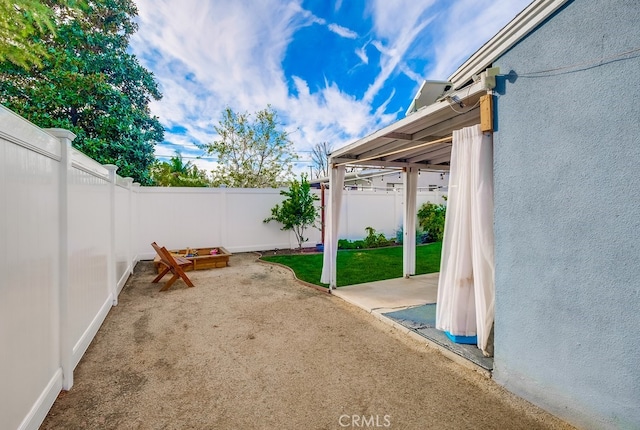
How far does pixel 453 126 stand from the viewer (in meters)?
4.05

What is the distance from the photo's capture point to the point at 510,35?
265 cm

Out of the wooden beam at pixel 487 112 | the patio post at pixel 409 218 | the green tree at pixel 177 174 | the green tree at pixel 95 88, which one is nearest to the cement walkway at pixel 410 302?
the patio post at pixel 409 218

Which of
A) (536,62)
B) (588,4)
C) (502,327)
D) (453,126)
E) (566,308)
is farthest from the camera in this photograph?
(453,126)

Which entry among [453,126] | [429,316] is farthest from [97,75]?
[429,316]

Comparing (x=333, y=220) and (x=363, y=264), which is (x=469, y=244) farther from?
(x=363, y=264)

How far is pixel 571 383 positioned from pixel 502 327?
24.0 inches

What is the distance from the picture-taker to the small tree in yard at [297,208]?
32.2ft

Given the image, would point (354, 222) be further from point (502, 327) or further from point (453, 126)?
point (502, 327)

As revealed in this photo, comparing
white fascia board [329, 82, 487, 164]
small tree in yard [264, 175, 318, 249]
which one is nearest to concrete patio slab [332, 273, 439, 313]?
white fascia board [329, 82, 487, 164]

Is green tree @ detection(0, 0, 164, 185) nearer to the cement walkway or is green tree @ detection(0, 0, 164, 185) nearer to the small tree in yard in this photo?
the small tree in yard

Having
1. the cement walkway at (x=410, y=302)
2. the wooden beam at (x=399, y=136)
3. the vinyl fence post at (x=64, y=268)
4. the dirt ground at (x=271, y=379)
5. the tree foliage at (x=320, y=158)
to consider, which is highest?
the tree foliage at (x=320, y=158)

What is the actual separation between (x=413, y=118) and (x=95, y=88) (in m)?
12.7

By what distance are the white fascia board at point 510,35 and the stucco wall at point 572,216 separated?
74 millimetres

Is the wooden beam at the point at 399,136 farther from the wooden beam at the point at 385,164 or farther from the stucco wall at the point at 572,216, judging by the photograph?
the stucco wall at the point at 572,216
